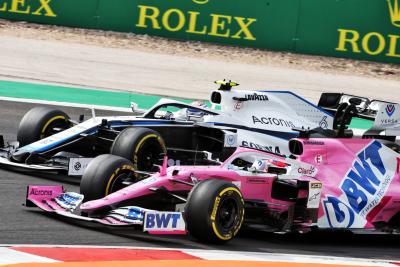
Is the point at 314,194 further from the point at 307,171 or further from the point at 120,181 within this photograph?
the point at 120,181

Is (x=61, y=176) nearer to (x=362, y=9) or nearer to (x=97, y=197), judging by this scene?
(x=97, y=197)

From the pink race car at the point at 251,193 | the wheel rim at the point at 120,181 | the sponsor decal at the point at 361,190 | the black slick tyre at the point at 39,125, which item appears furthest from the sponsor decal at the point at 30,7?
the wheel rim at the point at 120,181

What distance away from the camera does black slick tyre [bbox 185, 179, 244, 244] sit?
372 inches

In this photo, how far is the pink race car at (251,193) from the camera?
376 inches

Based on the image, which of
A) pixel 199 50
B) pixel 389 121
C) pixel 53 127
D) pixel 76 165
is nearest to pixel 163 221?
pixel 76 165

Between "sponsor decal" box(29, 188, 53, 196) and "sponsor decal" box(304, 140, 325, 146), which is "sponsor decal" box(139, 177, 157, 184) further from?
"sponsor decal" box(304, 140, 325, 146)

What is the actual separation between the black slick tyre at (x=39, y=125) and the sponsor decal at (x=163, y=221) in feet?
13.6

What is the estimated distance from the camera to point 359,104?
13312 mm

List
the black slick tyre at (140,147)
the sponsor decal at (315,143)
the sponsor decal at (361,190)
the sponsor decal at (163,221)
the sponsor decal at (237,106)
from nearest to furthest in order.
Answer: the sponsor decal at (163,221)
the sponsor decal at (361,190)
the sponsor decal at (315,143)
the black slick tyre at (140,147)
the sponsor decal at (237,106)

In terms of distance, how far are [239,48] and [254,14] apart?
1008mm

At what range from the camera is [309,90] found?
2153cm

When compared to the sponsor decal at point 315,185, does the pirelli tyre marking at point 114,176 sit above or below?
below

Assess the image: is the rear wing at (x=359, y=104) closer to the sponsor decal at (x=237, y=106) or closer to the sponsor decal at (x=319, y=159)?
the sponsor decal at (x=237, y=106)

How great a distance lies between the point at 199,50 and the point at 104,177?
13.8m
